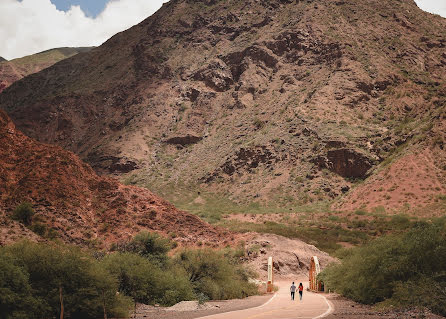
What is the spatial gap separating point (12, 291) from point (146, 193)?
29159mm

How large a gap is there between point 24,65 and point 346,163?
133m

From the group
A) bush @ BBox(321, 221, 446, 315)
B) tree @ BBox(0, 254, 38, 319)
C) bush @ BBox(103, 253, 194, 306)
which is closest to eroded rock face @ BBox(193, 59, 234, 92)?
bush @ BBox(321, 221, 446, 315)

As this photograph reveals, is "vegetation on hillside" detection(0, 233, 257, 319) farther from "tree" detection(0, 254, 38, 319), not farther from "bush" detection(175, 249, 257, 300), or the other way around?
"bush" detection(175, 249, 257, 300)

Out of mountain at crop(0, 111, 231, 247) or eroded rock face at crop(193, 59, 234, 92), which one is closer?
mountain at crop(0, 111, 231, 247)

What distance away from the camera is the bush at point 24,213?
27.7 m

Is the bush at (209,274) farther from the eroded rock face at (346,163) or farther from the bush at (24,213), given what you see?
the eroded rock face at (346,163)

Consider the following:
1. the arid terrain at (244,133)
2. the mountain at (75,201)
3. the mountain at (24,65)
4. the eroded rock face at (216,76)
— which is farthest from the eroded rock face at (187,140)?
the mountain at (24,65)

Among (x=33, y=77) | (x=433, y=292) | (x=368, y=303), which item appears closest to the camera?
(x=433, y=292)

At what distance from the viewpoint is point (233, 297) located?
28.2 m

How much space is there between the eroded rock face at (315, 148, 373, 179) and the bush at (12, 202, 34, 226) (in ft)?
168

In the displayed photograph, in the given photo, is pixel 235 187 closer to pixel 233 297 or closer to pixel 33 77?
pixel 233 297

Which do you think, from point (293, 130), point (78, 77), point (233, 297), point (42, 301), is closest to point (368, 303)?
point (233, 297)

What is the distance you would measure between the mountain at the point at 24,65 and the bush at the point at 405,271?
482 ft

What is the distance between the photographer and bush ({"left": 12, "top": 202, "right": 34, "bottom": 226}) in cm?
2765
